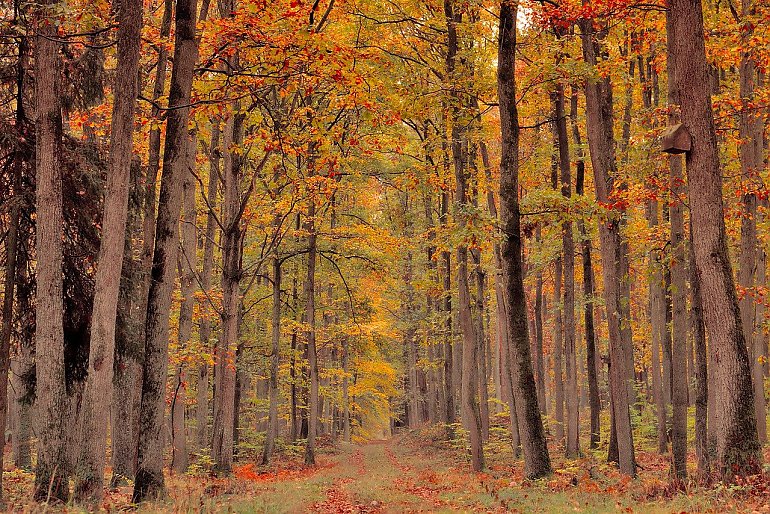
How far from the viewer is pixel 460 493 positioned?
41.0 ft

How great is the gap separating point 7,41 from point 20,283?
4850 mm

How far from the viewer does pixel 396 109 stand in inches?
569

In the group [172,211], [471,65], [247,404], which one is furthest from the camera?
[247,404]

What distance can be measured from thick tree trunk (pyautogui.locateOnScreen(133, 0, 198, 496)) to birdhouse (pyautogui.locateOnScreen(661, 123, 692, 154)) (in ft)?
26.1

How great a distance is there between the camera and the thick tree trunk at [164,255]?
10.7m

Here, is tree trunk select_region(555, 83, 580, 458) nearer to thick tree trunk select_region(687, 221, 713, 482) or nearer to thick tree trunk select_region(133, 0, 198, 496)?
thick tree trunk select_region(687, 221, 713, 482)

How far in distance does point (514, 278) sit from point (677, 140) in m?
4.53

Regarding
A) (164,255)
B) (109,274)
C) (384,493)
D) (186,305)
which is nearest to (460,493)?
(384,493)

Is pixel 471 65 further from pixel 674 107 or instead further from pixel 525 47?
Answer: pixel 674 107

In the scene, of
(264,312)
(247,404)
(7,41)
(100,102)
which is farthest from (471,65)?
(247,404)

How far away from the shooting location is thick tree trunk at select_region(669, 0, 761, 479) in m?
8.40

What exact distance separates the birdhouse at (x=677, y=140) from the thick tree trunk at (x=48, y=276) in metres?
10.0

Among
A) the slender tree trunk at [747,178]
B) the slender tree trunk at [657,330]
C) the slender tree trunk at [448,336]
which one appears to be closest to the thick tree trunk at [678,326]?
the slender tree trunk at [747,178]

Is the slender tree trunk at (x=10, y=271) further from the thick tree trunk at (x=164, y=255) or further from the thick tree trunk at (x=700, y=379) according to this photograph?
the thick tree trunk at (x=700, y=379)
